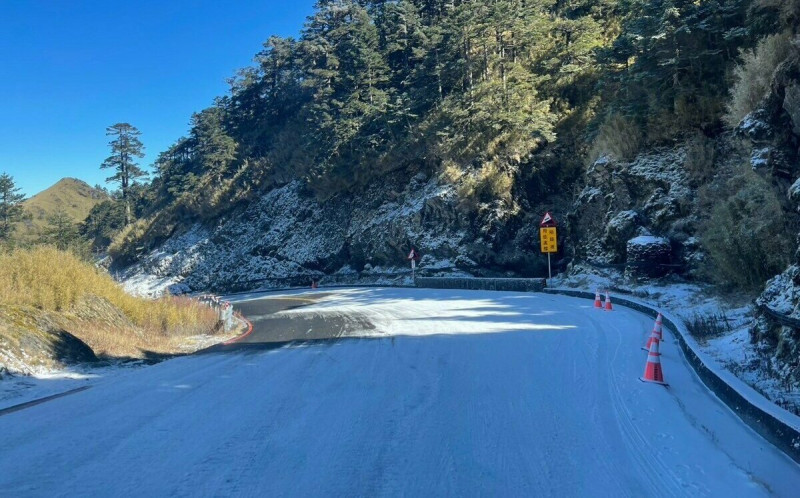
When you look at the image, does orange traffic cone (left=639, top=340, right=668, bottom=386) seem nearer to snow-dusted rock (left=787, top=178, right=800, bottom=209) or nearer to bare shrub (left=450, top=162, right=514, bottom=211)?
snow-dusted rock (left=787, top=178, right=800, bottom=209)

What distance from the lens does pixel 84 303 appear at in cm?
1234

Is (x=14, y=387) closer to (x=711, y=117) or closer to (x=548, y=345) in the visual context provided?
(x=548, y=345)

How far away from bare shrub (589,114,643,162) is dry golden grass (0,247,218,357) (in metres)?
18.6

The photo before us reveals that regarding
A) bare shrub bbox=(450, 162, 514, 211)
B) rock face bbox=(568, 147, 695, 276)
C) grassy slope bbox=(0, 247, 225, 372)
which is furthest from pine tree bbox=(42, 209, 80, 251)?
rock face bbox=(568, 147, 695, 276)

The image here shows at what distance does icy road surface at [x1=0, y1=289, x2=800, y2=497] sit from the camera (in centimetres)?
409

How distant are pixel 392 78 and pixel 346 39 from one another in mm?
8519

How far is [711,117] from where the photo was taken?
722 inches

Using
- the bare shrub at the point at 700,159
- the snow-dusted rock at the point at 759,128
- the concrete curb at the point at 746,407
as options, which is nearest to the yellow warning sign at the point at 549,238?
the bare shrub at the point at 700,159

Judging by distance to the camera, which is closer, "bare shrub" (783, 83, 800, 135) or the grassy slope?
"bare shrub" (783, 83, 800, 135)

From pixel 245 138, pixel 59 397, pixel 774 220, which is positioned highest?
pixel 245 138

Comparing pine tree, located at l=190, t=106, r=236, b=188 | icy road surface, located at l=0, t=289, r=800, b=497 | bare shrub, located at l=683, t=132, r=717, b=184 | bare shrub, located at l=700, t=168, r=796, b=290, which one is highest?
pine tree, located at l=190, t=106, r=236, b=188

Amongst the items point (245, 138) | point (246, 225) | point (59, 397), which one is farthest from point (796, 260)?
point (245, 138)

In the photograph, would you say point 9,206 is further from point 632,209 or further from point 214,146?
point 632,209

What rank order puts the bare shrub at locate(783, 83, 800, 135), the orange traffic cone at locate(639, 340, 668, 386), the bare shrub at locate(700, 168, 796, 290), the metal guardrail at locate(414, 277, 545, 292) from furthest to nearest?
the metal guardrail at locate(414, 277, 545, 292)
the bare shrub at locate(700, 168, 796, 290)
the bare shrub at locate(783, 83, 800, 135)
the orange traffic cone at locate(639, 340, 668, 386)
